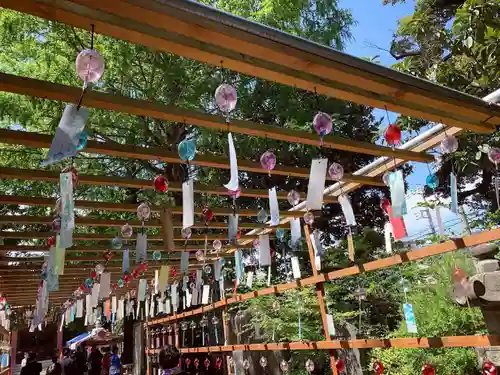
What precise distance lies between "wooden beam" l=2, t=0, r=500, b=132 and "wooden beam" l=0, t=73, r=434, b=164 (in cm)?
47

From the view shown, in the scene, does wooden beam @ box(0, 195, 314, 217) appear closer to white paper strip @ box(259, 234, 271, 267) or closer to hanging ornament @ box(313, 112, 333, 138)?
white paper strip @ box(259, 234, 271, 267)

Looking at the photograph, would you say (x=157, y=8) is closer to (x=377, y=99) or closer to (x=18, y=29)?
(x=377, y=99)

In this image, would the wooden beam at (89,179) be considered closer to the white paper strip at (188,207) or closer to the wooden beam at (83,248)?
the white paper strip at (188,207)

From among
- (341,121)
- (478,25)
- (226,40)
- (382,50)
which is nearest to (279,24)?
(382,50)

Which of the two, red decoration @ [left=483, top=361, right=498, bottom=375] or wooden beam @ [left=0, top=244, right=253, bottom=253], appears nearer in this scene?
red decoration @ [left=483, top=361, right=498, bottom=375]

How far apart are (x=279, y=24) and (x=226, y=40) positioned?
14.9ft

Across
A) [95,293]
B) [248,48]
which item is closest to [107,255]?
[95,293]

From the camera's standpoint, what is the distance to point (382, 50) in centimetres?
521

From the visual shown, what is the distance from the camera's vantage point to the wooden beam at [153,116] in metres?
1.75

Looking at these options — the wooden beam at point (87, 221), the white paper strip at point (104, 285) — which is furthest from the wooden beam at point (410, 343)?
the white paper strip at point (104, 285)

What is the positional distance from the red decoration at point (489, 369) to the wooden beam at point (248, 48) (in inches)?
53.1

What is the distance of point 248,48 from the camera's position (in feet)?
4.98

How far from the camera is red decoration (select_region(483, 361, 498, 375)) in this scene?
2.13 m

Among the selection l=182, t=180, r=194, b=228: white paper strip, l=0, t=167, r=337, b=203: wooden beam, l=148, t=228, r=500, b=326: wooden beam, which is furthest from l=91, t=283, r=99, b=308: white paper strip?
l=182, t=180, r=194, b=228: white paper strip
